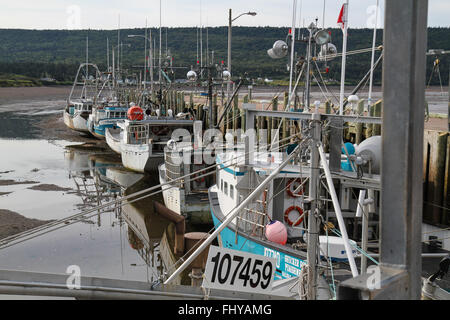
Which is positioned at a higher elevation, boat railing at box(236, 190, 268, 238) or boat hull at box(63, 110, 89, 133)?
boat hull at box(63, 110, 89, 133)

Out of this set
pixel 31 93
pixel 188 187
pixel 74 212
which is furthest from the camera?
pixel 31 93

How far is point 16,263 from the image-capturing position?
13.8 meters

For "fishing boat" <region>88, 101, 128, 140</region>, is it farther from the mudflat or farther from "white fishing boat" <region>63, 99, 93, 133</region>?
the mudflat

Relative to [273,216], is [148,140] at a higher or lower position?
higher

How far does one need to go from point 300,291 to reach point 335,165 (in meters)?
1.99

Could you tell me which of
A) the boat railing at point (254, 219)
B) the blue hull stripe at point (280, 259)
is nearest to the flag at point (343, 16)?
the boat railing at point (254, 219)

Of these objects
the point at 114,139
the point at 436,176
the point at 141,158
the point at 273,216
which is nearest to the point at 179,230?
the point at 273,216

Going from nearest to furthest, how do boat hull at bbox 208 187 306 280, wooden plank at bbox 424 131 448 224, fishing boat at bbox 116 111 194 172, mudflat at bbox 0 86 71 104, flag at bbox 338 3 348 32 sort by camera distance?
1. boat hull at bbox 208 187 306 280
2. flag at bbox 338 3 348 32
3. wooden plank at bbox 424 131 448 224
4. fishing boat at bbox 116 111 194 172
5. mudflat at bbox 0 86 71 104

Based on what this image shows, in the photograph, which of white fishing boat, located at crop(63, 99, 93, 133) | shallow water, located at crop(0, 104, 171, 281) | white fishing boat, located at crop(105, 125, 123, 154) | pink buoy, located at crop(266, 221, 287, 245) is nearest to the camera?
pink buoy, located at crop(266, 221, 287, 245)

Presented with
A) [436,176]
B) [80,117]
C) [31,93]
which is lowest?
[436,176]

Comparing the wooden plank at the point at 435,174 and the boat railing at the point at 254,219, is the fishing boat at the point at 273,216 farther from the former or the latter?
the wooden plank at the point at 435,174

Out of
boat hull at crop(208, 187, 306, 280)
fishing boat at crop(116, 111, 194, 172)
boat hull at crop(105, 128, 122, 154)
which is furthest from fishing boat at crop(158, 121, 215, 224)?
boat hull at crop(105, 128, 122, 154)

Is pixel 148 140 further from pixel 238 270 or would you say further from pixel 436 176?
pixel 238 270
